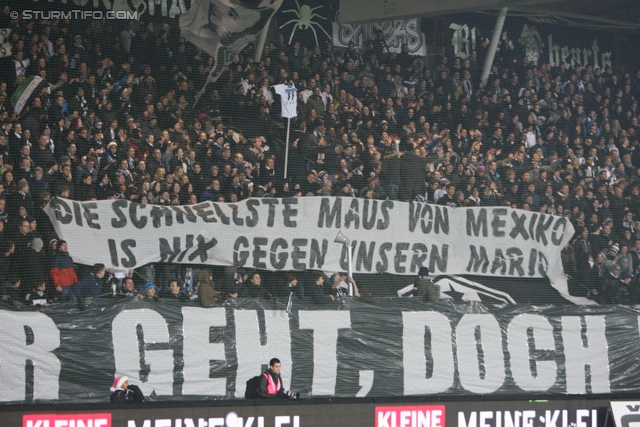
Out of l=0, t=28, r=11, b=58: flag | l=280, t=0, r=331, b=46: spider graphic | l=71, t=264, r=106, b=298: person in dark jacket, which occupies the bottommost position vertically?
l=71, t=264, r=106, b=298: person in dark jacket

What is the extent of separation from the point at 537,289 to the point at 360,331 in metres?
3.25

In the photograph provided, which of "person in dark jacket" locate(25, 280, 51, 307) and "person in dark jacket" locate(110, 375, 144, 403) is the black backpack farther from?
"person in dark jacket" locate(25, 280, 51, 307)

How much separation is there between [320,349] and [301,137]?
3.50 m

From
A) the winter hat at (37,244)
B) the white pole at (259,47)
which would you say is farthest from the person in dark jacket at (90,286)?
the white pole at (259,47)

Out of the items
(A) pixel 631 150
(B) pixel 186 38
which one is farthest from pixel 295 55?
(A) pixel 631 150

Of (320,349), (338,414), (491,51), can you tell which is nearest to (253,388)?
(338,414)

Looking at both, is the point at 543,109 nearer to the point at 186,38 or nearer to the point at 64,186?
the point at 186,38

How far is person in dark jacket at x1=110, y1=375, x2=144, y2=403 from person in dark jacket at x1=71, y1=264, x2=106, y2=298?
56.1 inches

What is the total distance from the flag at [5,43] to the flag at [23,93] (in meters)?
0.62

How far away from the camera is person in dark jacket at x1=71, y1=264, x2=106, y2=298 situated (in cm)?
1007

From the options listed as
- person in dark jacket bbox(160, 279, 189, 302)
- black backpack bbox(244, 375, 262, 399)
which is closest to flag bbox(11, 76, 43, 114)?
person in dark jacket bbox(160, 279, 189, 302)

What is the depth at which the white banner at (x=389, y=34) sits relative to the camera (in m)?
14.9

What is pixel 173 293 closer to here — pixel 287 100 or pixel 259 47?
pixel 287 100

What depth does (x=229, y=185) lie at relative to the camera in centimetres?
1165
